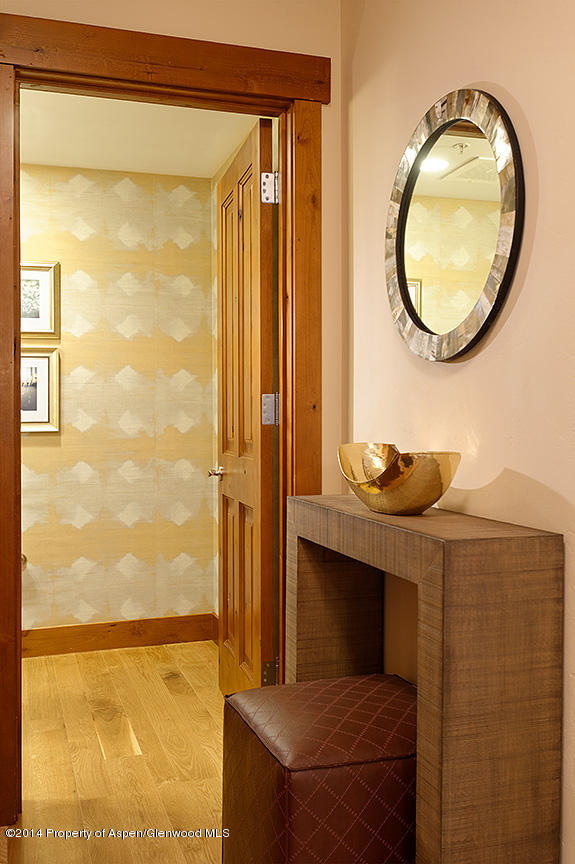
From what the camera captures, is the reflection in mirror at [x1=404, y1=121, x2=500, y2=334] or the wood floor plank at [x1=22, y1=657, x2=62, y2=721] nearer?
the reflection in mirror at [x1=404, y1=121, x2=500, y2=334]

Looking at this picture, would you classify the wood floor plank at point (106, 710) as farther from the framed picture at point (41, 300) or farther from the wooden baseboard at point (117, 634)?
the framed picture at point (41, 300)

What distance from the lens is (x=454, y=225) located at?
1.92m

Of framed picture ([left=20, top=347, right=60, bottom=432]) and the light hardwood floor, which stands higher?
framed picture ([left=20, top=347, right=60, bottom=432])

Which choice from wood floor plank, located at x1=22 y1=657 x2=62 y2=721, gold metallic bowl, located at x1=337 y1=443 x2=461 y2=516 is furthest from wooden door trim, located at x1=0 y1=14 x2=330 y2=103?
wood floor plank, located at x1=22 y1=657 x2=62 y2=721

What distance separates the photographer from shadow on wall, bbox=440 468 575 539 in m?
1.54

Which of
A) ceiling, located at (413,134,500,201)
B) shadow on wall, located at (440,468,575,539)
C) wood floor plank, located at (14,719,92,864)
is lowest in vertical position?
wood floor plank, located at (14,719,92,864)

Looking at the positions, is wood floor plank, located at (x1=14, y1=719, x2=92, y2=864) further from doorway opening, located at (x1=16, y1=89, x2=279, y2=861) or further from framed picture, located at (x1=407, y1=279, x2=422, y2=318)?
framed picture, located at (x1=407, y1=279, x2=422, y2=318)

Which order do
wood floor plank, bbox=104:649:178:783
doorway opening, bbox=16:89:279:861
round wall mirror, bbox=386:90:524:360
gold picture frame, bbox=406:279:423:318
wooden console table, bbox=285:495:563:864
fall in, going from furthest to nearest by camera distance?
doorway opening, bbox=16:89:279:861, wood floor plank, bbox=104:649:178:783, gold picture frame, bbox=406:279:423:318, round wall mirror, bbox=386:90:524:360, wooden console table, bbox=285:495:563:864

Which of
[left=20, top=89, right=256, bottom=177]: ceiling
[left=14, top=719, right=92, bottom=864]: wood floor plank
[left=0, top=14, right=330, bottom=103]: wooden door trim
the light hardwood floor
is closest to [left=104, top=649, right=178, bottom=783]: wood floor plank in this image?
the light hardwood floor

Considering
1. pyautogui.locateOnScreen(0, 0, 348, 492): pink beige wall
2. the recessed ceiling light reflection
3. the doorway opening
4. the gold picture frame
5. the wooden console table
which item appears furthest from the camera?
the doorway opening

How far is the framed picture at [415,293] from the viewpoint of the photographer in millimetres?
2098

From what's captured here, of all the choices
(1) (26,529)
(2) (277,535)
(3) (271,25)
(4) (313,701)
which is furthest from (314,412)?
(1) (26,529)

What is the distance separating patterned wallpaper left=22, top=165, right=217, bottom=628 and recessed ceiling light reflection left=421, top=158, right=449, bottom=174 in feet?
7.65

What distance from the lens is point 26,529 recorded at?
13.1ft
